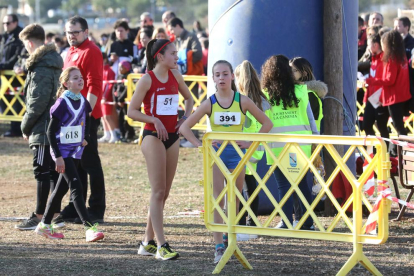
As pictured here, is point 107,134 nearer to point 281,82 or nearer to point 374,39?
point 374,39

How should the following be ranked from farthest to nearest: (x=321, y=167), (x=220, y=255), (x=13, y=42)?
(x=13, y=42), (x=321, y=167), (x=220, y=255)

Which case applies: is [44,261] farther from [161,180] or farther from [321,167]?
[321,167]

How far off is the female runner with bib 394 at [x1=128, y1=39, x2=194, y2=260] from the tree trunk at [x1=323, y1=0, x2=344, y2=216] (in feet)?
8.35

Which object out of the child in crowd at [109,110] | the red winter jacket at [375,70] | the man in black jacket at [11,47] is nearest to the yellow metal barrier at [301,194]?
the red winter jacket at [375,70]

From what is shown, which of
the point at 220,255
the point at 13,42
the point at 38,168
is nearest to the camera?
the point at 220,255

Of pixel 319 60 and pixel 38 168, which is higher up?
pixel 319 60

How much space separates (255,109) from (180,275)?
60.4 inches

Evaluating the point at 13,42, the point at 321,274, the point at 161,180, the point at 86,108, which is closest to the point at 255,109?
the point at 161,180

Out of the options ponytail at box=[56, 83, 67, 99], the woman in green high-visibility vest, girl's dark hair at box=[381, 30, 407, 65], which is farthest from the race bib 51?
girl's dark hair at box=[381, 30, 407, 65]

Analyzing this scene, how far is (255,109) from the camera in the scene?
6891 mm

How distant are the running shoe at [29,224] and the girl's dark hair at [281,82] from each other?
2.91m

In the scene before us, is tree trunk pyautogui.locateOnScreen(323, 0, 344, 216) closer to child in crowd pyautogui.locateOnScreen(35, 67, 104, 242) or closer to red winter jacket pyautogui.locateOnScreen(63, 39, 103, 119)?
red winter jacket pyautogui.locateOnScreen(63, 39, 103, 119)

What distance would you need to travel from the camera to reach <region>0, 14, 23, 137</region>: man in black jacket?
17328 millimetres

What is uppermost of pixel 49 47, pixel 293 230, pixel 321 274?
pixel 49 47
